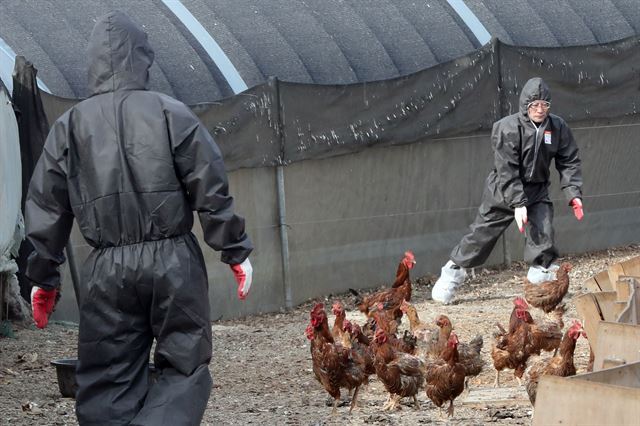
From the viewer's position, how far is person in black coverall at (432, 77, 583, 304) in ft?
41.7

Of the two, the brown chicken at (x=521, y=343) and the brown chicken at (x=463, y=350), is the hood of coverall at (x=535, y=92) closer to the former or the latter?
the brown chicken at (x=521, y=343)

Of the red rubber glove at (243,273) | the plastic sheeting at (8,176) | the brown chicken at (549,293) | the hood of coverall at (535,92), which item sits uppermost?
the hood of coverall at (535,92)

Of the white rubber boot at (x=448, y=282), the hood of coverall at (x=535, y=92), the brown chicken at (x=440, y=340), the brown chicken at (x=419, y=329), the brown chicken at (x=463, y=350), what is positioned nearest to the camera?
the brown chicken at (x=463, y=350)

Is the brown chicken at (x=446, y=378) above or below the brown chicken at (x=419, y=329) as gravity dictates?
below

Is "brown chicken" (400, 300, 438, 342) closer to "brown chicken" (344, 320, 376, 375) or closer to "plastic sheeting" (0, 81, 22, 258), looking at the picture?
"brown chicken" (344, 320, 376, 375)

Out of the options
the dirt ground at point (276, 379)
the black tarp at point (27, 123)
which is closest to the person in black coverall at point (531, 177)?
the dirt ground at point (276, 379)

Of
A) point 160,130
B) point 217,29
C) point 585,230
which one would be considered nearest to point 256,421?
point 160,130

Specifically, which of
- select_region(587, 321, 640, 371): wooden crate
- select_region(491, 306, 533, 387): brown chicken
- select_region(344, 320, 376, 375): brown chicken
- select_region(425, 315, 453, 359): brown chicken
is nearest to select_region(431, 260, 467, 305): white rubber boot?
select_region(491, 306, 533, 387): brown chicken

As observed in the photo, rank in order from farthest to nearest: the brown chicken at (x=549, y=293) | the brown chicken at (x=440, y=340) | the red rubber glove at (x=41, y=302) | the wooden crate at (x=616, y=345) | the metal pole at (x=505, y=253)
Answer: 1. the metal pole at (x=505, y=253)
2. the brown chicken at (x=549, y=293)
3. the brown chicken at (x=440, y=340)
4. the red rubber glove at (x=41, y=302)
5. the wooden crate at (x=616, y=345)

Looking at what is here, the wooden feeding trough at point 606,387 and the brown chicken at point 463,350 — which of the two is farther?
the brown chicken at point 463,350

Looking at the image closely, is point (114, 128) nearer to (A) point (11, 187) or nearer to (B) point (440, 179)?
(A) point (11, 187)

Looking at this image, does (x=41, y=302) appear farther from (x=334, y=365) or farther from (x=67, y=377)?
(x=334, y=365)

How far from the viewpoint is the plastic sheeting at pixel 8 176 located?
35.2 ft

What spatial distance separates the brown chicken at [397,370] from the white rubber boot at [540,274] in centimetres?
429
